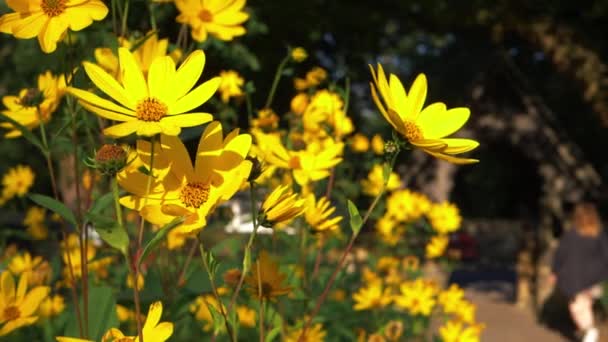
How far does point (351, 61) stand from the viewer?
902cm

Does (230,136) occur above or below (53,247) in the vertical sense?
above

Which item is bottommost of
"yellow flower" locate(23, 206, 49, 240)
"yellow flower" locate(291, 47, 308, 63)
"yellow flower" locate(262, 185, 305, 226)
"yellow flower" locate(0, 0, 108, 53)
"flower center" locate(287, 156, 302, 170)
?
"yellow flower" locate(23, 206, 49, 240)

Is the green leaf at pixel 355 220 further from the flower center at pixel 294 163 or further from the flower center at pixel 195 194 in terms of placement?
the flower center at pixel 294 163

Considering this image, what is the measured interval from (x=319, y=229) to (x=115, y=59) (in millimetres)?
490

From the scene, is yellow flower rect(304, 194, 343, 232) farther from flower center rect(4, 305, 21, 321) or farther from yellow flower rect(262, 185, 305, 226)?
flower center rect(4, 305, 21, 321)

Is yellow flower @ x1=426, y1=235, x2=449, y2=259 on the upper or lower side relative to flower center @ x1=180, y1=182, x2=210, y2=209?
lower

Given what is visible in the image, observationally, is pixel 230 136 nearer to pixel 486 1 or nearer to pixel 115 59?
pixel 115 59

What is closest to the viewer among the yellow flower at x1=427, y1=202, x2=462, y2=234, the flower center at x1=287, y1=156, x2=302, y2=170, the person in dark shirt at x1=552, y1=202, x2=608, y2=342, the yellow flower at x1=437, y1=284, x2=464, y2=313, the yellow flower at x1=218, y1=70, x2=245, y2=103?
the flower center at x1=287, y1=156, x2=302, y2=170

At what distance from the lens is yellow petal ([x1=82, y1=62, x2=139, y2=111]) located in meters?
0.81


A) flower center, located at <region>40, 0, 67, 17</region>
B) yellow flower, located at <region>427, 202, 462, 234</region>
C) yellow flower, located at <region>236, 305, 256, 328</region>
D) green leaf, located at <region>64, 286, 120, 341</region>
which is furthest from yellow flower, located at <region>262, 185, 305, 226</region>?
yellow flower, located at <region>427, 202, 462, 234</region>

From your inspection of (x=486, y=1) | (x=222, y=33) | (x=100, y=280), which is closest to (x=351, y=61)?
(x=486, y=1)

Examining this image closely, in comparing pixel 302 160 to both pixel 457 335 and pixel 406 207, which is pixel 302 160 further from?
pixel 406 207

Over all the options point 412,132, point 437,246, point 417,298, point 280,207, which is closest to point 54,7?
point 280,207

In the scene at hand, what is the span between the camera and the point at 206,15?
1289 mm
